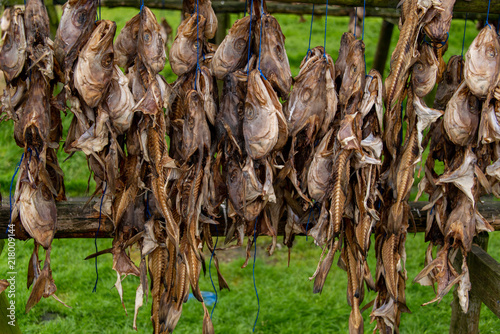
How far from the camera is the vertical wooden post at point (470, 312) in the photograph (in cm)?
268

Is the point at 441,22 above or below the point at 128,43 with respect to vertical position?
above

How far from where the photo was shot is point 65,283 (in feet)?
13.4

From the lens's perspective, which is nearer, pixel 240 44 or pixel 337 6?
pixel 240 44

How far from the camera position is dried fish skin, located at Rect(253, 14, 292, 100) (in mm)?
2023

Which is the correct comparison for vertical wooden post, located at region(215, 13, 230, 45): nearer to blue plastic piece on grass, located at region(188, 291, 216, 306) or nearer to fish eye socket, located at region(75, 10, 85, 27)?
blue plastic piece on grass, located at region(188, 291, 216, 306)

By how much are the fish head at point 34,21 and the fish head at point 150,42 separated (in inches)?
14.9

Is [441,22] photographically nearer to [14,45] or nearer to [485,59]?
[485,59]

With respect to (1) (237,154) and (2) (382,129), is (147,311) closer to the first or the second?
(1) (237,154)

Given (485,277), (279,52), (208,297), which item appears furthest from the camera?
(208,297)

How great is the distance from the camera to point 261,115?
2.00m

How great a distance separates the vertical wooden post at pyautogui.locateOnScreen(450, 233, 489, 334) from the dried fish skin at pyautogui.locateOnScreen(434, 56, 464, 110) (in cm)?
Answer: 83

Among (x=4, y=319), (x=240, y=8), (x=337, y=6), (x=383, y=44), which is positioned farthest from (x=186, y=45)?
(x=383, y=44)

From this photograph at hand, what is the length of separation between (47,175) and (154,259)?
0.58m

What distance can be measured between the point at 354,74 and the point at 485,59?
50 centimetres
